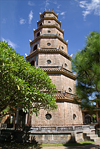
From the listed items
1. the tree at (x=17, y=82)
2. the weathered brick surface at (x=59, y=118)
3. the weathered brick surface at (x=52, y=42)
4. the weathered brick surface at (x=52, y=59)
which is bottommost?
the weathered brick surface at (x=59, y=118)

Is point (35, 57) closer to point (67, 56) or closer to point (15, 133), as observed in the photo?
point (67, 56)

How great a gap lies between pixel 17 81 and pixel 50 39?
1391 cm

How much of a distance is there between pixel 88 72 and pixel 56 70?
7955 mm

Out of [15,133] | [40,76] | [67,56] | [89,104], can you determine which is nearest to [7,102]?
[40,76]

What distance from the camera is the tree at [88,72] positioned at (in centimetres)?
813

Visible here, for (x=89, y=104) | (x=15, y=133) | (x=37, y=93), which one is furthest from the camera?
(x=15, y=133)

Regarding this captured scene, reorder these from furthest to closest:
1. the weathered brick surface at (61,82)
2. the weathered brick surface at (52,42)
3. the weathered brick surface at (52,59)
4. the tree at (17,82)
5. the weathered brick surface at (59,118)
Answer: the weathered brick surface at (52,42)
the weathered brick surface at (52,59)
the weathered brick surface at (61,82)
the weathered brick surface at (59,118)
the tree at (17,82)

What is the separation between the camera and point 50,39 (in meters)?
19.8

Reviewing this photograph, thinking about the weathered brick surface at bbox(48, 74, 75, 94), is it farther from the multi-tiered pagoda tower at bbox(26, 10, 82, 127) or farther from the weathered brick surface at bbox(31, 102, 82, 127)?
the weathered brick surface at bbox(31, 102, 82, 127)

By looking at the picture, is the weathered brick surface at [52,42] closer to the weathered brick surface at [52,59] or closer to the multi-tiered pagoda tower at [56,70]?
the multi-tiered pagoda tower at [56,70]

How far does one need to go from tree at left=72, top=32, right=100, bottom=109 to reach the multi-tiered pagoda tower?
5.10 meters

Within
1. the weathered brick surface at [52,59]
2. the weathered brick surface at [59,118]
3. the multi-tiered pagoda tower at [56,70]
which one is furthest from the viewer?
the weathered brick surface at [52,59]

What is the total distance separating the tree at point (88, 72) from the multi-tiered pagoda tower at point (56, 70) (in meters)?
5.10

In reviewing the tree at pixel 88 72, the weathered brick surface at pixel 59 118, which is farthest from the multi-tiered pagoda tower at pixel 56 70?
the tree at pixel 88 72
